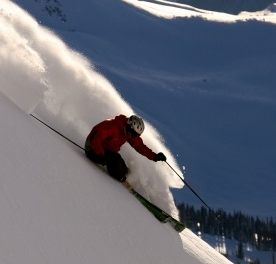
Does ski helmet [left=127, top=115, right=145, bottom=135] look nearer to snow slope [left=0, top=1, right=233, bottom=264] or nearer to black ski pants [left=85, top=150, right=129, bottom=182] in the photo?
black ski pants [left=85, top=150, right=129, bottom=182]

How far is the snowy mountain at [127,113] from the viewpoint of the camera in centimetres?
366

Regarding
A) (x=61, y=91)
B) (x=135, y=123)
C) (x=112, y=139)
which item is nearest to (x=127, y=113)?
(x=61, y=91)

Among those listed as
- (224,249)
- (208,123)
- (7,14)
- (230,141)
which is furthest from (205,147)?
(7,14)

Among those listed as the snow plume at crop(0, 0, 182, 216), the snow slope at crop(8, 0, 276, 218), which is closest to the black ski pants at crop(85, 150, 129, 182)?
the snow plume at crop(0, 0, 182, 216)

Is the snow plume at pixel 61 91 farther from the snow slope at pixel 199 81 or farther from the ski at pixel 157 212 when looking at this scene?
the snow slope at pixel 199 81

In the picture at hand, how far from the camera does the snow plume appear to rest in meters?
5.71

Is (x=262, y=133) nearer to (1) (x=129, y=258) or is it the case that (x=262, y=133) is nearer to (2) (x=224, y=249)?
(2) (x=224, y=249)

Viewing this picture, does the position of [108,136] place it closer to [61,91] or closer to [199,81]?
[61,91]

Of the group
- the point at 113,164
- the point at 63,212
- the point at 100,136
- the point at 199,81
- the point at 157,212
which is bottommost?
the point at 63,212

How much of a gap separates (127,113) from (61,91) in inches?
35.4

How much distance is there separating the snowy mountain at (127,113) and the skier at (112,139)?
16 centimetres

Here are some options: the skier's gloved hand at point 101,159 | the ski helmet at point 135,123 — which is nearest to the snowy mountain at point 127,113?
the skier's gloved hand at point 101,159

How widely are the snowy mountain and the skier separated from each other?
0.16m

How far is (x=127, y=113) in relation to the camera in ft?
24.3
